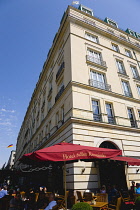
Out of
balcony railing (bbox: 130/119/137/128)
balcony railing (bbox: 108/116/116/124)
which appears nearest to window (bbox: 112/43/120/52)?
balcony railing (bbox: 130/119/137/128)

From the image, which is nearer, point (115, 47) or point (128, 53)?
point (115, 47)

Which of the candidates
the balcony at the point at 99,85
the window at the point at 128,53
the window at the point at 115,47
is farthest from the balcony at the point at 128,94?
the window at the point at 128,53

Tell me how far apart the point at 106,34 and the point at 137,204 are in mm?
20503

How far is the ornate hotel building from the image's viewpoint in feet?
35.2

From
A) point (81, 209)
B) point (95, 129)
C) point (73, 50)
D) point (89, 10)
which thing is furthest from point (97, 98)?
point (89, 10)

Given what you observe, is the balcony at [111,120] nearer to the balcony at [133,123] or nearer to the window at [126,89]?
the balcony at [133,123]

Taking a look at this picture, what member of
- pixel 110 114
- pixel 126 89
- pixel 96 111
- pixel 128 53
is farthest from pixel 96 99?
pixel 128 53

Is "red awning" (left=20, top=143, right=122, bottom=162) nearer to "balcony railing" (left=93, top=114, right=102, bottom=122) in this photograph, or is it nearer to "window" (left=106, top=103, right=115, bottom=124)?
"balcony railing" (left=93, top=114, right=102, bottom=122)

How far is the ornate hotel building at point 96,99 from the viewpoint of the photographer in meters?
10.7

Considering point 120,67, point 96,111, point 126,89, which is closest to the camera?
point 96,111

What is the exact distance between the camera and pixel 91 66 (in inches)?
593

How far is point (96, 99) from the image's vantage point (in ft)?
43.3

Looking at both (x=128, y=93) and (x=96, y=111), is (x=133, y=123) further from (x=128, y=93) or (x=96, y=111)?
(x=96, y=111)

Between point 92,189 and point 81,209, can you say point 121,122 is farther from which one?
point 81,209
